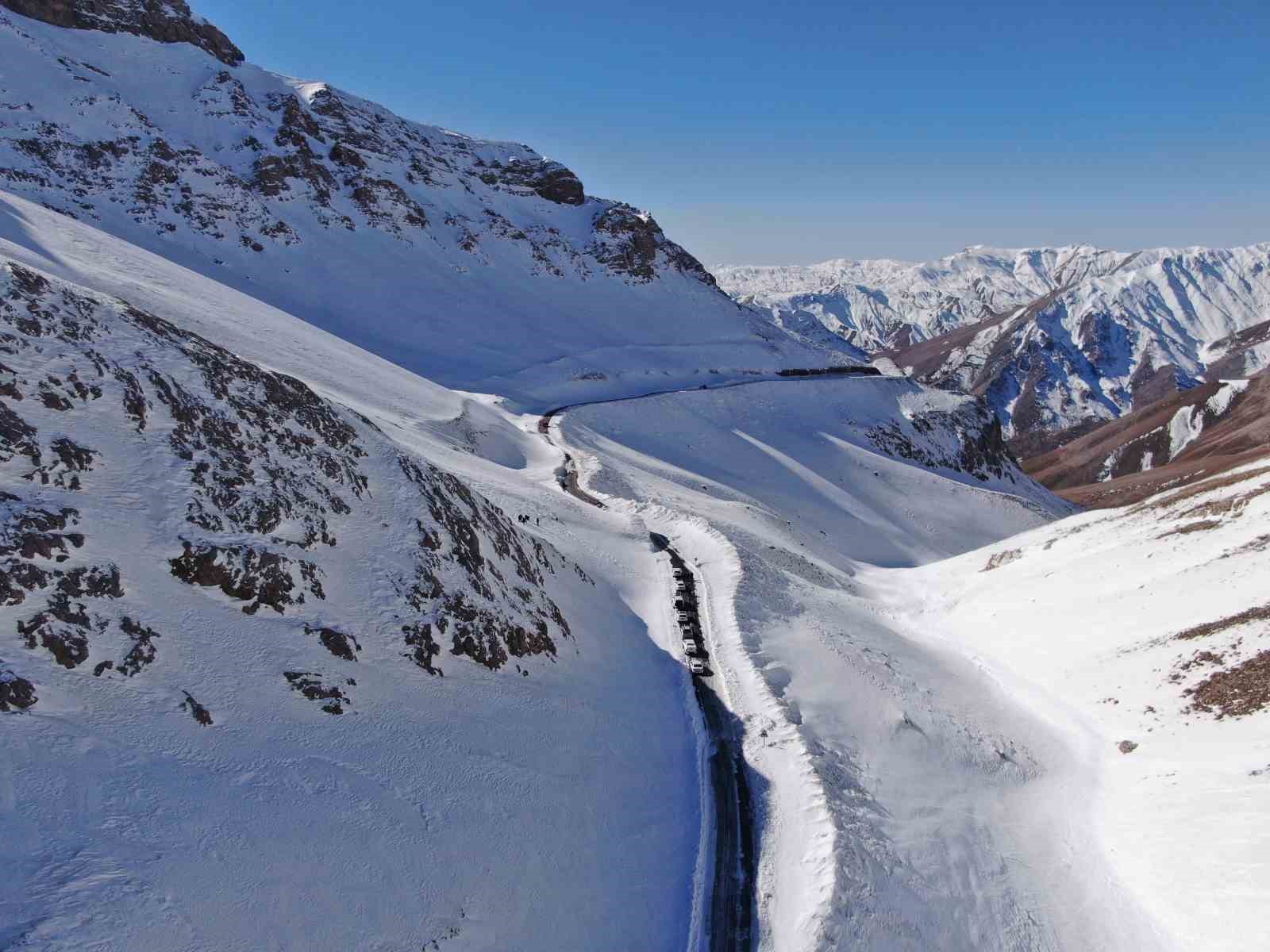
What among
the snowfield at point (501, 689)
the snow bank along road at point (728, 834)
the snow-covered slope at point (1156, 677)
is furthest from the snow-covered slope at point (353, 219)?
the snow bank along road at point (728, 834)

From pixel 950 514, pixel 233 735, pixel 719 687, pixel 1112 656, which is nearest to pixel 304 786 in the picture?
pixel 233 735

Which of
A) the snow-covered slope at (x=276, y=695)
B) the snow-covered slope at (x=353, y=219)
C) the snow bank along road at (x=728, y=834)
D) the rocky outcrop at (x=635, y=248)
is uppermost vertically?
the rocky outcrop at (x=635, y=248)

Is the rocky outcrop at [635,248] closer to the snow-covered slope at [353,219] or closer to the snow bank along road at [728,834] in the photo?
the snow-covered slope at [353,219]

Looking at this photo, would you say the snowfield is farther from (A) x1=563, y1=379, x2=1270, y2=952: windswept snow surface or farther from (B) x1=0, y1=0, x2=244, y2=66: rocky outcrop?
(B) x1=0, y1=0, x2=244, y2=66: rocky outcrop

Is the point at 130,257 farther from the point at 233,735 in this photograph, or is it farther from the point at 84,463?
the point at 233,735

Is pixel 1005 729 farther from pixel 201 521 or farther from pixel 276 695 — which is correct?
pixel 201 521

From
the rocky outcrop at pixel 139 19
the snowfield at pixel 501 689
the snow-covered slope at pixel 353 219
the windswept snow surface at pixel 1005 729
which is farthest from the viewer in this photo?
the rocky outcrop at pixel 139 19

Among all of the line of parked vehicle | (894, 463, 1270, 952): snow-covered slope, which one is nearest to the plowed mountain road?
the line of parked vehicle
